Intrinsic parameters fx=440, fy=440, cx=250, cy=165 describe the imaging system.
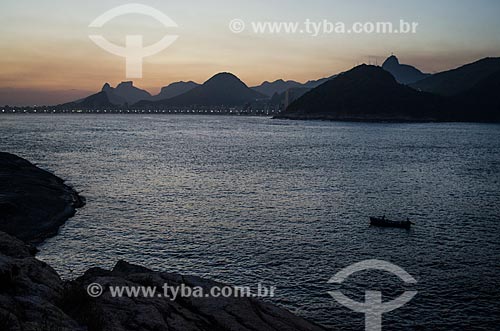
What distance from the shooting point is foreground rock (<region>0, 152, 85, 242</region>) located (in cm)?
4078

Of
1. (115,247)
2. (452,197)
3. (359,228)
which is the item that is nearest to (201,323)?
(115,247)

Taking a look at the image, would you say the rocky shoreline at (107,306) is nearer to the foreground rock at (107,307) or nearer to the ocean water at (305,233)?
the foreground rock at (107,307)

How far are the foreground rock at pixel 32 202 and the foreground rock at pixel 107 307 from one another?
22452mm

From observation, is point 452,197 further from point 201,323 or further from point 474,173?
point 201,323

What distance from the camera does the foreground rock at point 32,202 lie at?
40781 millimetres

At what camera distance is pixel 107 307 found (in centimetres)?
1558

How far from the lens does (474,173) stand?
90438 millimetres

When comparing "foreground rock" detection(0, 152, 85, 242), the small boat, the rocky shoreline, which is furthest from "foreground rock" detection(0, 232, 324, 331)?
the small boat

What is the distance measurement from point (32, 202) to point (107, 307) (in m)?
35.5

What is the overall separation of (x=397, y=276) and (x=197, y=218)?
23497 millimetres

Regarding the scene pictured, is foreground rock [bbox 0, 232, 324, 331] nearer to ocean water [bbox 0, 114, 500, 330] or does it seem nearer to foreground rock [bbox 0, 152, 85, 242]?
ocean water [bbox 0, 114, 500, 330]

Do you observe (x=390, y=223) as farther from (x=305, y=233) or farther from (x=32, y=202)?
(x=32, y=202)

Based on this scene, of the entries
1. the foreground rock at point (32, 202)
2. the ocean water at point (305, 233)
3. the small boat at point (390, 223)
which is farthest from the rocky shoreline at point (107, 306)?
the small boat at point (390, 223)

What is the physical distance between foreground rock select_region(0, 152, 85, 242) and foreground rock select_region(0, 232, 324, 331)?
2245cm
